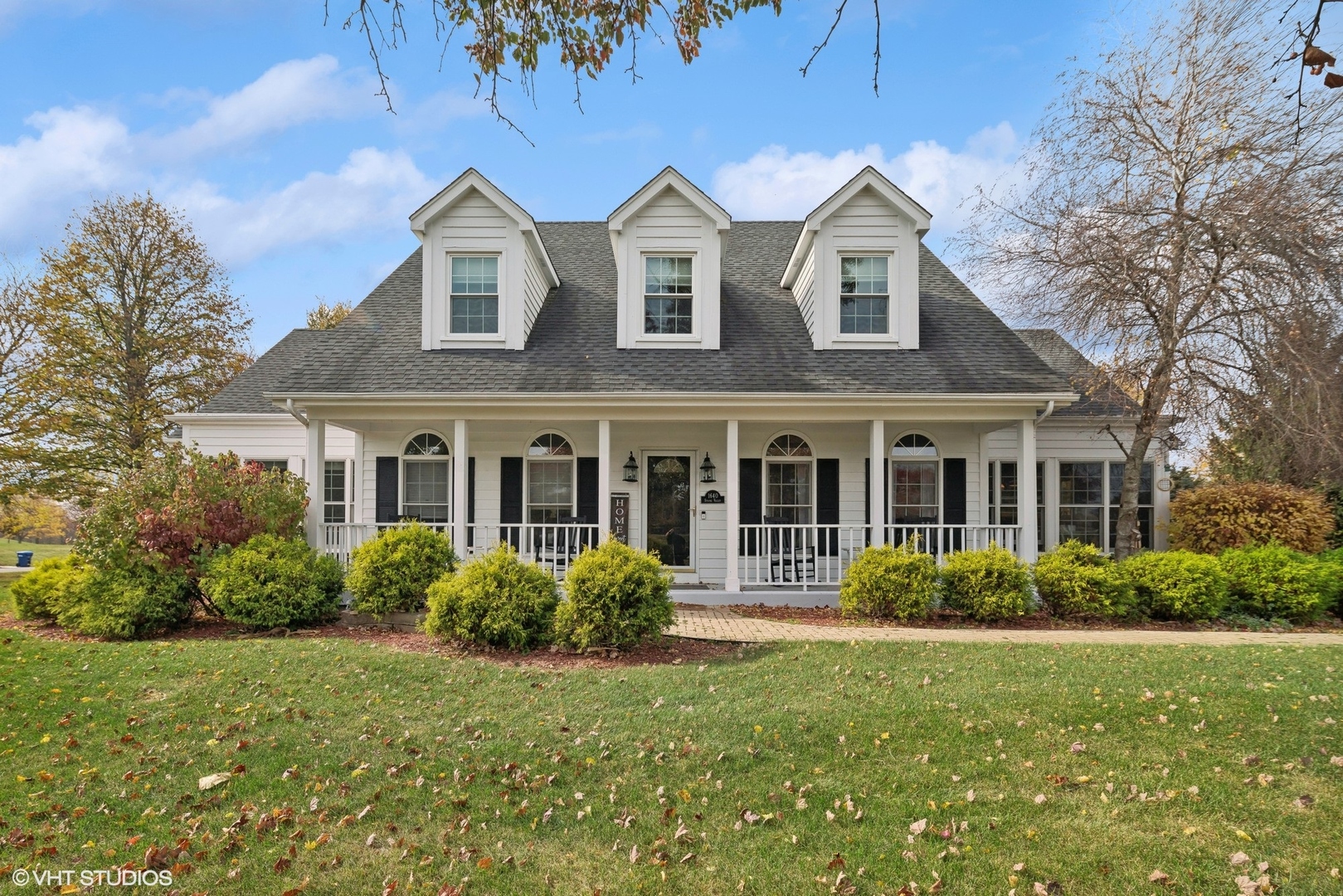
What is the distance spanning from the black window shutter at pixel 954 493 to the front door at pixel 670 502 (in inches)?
182

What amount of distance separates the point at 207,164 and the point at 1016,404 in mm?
12150

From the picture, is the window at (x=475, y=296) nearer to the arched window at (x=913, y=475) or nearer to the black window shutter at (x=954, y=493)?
the arched window at (x=913, y=475)

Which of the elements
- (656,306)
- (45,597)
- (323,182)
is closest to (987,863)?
(656,306)

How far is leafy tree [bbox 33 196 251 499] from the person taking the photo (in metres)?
19.9

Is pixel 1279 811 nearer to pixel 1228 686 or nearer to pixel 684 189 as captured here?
pixel 1228 686

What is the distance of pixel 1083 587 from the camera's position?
32.3 feet

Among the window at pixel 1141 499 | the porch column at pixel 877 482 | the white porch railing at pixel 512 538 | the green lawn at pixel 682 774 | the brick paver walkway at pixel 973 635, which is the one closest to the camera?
the green lawn at pixel 682 774

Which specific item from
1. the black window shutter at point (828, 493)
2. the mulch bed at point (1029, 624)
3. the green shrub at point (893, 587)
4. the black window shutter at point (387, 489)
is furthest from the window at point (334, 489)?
the green shrub at point (893, 587)

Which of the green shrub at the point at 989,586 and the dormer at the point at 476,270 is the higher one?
the dormer at the point at 476,270

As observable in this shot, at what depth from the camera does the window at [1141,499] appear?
1357 centimetres

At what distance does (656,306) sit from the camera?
1246cm

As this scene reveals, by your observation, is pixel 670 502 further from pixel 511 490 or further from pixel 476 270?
pixel 476 270

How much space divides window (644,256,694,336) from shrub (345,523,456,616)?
17.9 feet

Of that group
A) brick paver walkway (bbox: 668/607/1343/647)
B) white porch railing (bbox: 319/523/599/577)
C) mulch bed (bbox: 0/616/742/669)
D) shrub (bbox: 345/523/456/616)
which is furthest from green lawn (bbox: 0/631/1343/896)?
white porch railing (bbox: 319/523/599/577)
